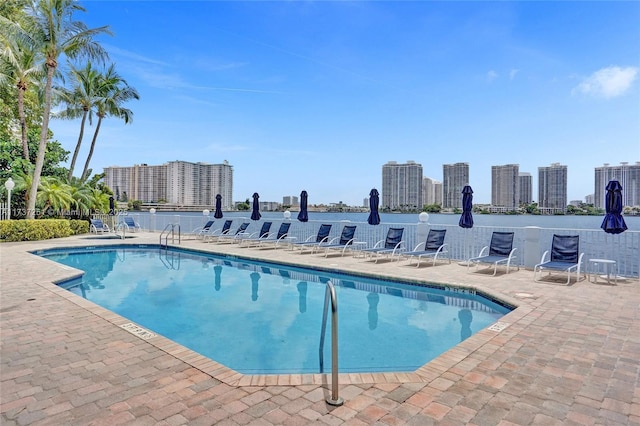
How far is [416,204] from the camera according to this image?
4219cm

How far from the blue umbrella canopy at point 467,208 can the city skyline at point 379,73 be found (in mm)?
300

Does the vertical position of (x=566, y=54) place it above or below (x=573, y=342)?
above

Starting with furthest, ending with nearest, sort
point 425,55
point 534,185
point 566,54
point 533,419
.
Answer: point 534,185, point 425,55, point 566,54, point 533,419

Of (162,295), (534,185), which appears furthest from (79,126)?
(534,185)

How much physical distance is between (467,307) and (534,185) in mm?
35792

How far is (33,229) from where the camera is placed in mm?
15039

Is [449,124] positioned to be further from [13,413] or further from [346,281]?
[13,413]

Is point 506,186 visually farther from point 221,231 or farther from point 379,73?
point 221,231

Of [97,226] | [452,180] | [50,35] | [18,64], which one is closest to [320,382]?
[50,35]

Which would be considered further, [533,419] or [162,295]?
[162,295]

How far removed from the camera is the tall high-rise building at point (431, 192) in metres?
42.2

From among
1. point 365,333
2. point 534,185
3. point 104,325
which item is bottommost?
point 365,333

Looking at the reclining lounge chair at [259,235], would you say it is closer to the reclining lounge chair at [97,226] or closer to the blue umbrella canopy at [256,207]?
the blue umbrella canopy at [256,207]

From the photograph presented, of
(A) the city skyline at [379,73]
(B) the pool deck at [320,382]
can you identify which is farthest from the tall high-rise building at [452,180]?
(B) the pool deck at [320,382]
